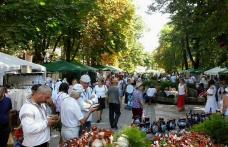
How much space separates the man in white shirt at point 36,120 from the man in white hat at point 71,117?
1668 mm

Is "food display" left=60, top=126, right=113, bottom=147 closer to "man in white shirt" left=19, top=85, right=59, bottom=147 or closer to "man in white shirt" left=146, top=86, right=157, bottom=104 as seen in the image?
"man in white shirt" left=19, top=85, right=59, bottom=147

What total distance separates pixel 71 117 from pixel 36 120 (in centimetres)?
202

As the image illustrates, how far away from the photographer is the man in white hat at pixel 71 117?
9.01 m

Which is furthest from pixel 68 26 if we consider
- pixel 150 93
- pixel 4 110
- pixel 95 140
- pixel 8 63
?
pixel 95 140

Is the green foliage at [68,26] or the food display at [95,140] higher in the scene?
the green foliage at [68,26]

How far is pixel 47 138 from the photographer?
24.2 ft

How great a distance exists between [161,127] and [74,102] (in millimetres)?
2421

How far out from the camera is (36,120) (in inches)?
278

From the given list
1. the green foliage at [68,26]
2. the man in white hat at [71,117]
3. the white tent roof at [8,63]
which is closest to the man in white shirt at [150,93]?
the green foliage at [68,26]

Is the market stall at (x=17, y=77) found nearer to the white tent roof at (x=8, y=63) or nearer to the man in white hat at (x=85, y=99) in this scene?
the white tent roof at (x=8, y=63)

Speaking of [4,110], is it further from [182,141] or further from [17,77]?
[17,77]

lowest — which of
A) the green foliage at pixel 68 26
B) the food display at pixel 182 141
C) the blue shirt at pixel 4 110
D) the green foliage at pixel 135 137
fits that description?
the food display at pixel 182 141

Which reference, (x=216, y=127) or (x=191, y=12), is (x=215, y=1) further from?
Answer: (x=216, y=127)

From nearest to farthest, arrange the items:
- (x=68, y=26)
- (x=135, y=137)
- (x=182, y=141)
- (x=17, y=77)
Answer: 1. (x=135, y=137)
2. (x=182, y=141)
3. (x=17, y=77)
4. (x=68, y=26)
